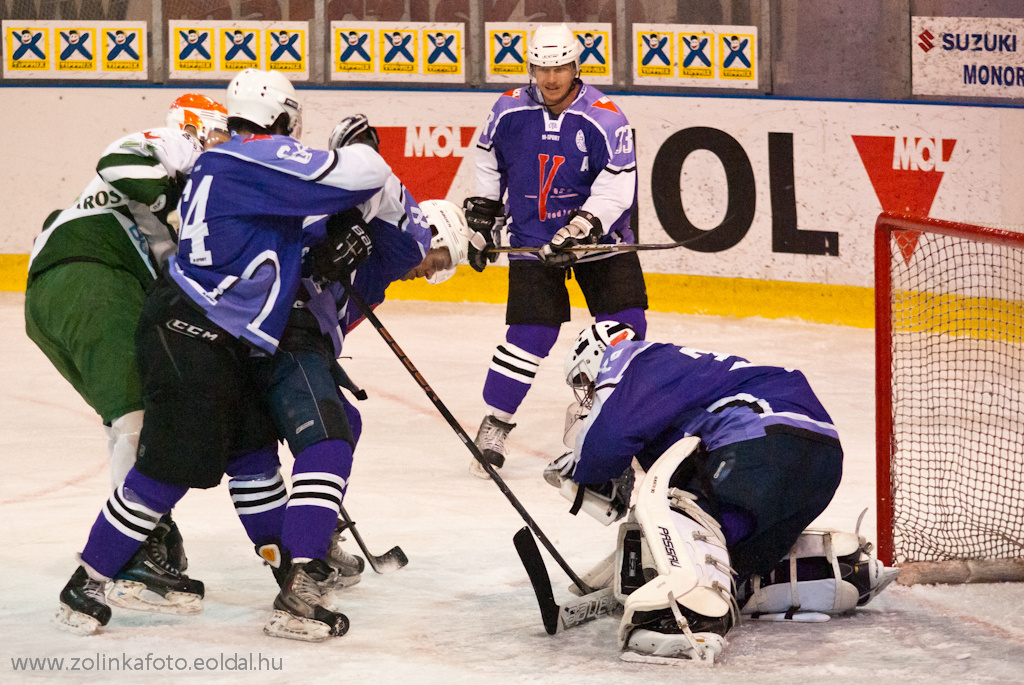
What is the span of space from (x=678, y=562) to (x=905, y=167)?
14.4 ft

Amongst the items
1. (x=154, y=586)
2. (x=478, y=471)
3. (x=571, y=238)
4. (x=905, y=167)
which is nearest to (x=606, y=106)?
(x=571, y=238)

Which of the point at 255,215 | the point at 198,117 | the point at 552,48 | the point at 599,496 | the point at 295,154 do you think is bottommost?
the point at 599,496

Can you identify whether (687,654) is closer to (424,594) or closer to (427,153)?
(424,594)

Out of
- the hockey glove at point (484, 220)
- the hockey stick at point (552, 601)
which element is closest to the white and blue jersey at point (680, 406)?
the hockey stick at point (552, 601)

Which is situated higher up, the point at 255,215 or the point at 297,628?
the point at 255,215

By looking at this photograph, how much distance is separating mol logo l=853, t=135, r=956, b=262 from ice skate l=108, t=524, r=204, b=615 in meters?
4.41

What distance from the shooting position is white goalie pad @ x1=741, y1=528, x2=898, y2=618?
2.88 meters

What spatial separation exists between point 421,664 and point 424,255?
0.93 meters

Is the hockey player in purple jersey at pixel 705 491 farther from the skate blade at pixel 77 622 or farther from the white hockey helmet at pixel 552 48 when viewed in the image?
the white hockey helmet at pixel 552 48

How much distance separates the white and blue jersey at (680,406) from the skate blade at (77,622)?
1031 millimetres

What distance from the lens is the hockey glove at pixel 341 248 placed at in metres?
2.86

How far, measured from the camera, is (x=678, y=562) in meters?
2.60

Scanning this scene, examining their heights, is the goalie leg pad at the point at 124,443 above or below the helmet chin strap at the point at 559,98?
below

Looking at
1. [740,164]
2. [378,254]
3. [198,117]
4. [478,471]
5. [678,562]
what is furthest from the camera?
[740,164]
